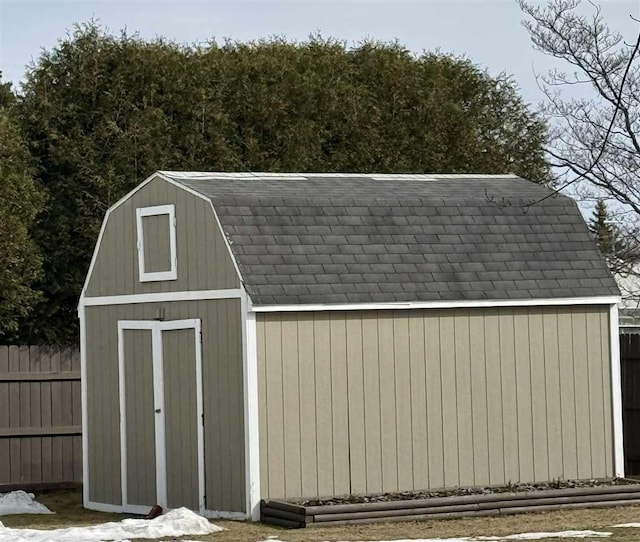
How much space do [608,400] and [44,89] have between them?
907 cm

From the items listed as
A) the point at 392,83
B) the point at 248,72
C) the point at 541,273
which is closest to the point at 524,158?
the point at 392,83

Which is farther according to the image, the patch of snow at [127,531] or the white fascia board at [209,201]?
the white fascia board at [209,201]

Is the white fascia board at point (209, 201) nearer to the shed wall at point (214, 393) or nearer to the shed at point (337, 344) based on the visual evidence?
the shed at point (337, 344)

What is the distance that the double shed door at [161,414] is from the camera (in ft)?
49.7

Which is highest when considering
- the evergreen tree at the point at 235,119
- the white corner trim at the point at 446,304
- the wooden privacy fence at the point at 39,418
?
the evergreen tree at the point at 235,119

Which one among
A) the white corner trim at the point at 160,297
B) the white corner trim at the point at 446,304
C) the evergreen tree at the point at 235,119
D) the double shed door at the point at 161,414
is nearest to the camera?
the white corner trim at the point at 446,304

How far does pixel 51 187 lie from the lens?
20.6 m

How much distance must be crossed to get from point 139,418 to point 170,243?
188 centimetres

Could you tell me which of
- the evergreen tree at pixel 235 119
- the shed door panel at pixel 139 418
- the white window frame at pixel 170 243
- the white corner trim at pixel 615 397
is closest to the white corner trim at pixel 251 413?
the white window frame at pixel 170 243

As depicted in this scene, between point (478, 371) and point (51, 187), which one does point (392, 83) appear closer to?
point (51, 187)

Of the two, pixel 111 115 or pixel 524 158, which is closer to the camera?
pixel 111 115

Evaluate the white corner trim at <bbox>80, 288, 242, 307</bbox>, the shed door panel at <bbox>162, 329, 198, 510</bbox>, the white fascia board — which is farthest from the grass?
the white fascia board

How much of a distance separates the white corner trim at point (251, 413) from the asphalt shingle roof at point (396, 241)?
276 mm

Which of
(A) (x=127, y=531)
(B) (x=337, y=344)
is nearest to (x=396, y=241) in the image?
(B) (x=337, y=344)
